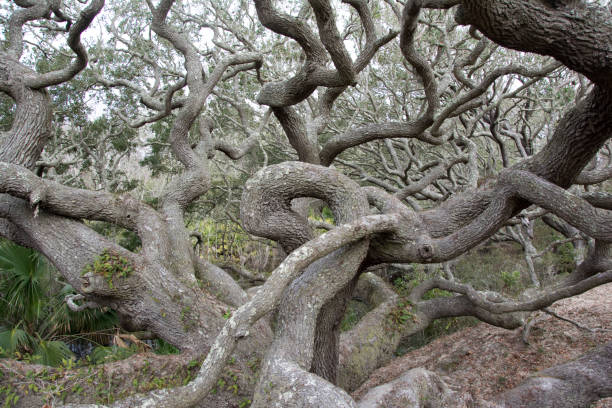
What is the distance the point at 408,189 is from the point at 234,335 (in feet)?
13.4

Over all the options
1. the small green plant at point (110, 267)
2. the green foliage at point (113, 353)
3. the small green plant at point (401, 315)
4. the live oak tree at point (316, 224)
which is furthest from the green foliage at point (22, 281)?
the small green plant at point (401, 315)

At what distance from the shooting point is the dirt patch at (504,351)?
182 inches

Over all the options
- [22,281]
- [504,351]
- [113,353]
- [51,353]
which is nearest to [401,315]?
[504,351]

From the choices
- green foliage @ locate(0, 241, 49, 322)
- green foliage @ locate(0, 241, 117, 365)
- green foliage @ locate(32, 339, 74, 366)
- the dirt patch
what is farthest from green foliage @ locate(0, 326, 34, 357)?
the dirt patch

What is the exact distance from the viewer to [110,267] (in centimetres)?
352

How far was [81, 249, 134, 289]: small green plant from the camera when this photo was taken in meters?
3.48

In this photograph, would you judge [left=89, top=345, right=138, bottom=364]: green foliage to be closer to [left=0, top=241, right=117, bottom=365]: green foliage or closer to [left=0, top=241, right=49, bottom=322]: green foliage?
[left=0, top=241, right=117, bottom=365]: green foliage

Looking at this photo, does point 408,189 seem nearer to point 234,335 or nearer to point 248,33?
point 234,335

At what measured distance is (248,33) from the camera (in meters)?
8.78

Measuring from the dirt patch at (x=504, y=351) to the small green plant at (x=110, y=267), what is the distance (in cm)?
286

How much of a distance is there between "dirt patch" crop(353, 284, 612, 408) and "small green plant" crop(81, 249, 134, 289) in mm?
2856

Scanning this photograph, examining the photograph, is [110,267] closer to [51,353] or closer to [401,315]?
[51,353]

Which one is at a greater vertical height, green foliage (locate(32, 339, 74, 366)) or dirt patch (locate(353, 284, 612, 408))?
dirt patch (locate(353, 284, 612, 408))

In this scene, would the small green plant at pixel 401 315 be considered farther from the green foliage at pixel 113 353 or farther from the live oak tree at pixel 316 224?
the green foliage at pixel 113 353
